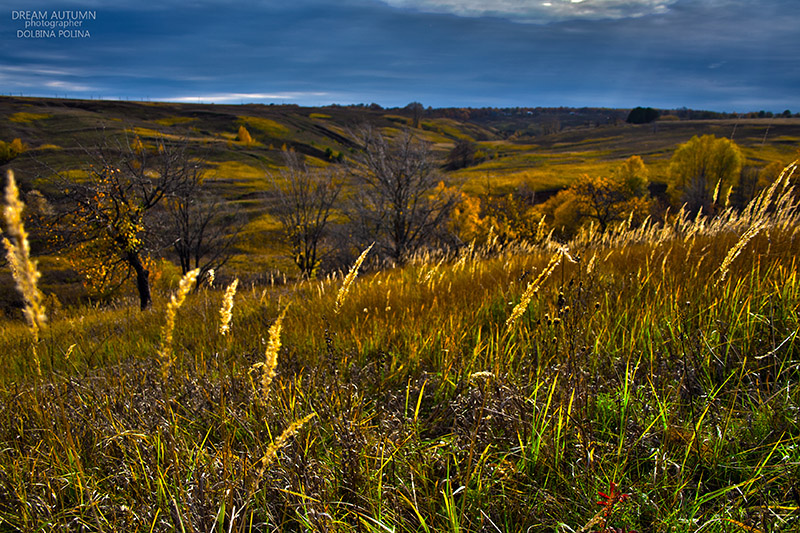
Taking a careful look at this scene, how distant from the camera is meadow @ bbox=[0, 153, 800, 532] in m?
1.50

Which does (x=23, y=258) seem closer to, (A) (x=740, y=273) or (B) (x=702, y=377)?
(B) (x=702, y=377)

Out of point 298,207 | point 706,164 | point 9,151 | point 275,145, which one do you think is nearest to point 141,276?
point 298,207

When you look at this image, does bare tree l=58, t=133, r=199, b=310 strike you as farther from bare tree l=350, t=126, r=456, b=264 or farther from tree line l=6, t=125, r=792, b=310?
bare tree l=350, t=126, r=456, b=264

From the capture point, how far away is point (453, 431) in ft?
6.64

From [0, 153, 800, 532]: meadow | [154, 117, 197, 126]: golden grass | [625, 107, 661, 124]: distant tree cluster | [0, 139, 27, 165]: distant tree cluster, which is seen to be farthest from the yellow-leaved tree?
[625, 107, 661, 124]: distant tree cluster

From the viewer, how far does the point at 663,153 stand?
103m

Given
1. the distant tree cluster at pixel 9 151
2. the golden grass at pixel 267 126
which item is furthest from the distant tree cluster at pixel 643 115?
the distant tree cluster at pixel 9 151

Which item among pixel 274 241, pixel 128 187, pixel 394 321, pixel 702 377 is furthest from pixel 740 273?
pixel 274 241

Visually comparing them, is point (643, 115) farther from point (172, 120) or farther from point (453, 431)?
point (453, 431)

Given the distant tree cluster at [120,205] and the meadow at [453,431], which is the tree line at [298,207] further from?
the meadow at [453,431]

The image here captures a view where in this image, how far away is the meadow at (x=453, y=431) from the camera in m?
1.50

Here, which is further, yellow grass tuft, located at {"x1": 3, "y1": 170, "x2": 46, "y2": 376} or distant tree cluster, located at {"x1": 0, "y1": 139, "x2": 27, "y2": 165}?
distant tree cluster, located at {"x1": 0, "y1": 139, "x2": 27, "y2": 165}

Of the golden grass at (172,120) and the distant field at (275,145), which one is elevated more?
the golden grass at (172,120)

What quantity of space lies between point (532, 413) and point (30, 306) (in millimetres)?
1900
